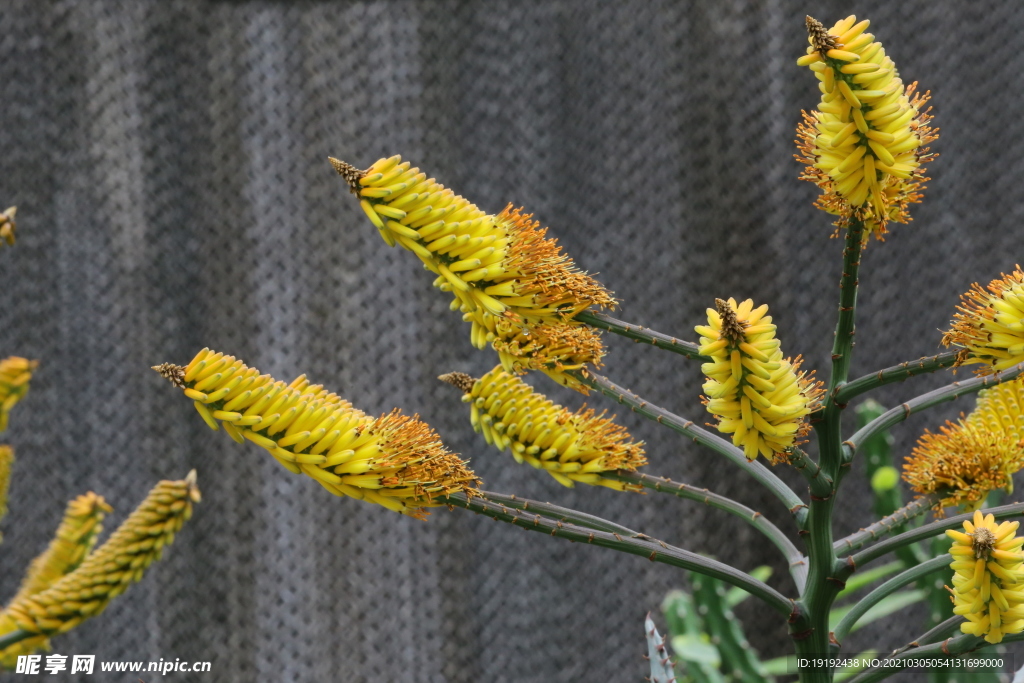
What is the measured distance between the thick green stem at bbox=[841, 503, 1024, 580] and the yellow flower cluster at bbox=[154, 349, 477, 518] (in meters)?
0.09

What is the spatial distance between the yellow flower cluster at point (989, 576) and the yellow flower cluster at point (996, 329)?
0.10ft

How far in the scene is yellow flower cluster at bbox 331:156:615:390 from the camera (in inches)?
5.9

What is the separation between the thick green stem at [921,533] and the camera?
177 mm

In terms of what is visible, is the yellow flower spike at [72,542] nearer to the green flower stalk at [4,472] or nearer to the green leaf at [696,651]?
the green flower stalk at [4,472]

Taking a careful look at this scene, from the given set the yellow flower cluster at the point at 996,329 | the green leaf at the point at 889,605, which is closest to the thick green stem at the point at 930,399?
the yellow flower cluster at the point at 996,329

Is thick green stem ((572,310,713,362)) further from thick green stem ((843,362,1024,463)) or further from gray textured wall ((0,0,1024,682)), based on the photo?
gray textured wall ((0,0,1024,682))

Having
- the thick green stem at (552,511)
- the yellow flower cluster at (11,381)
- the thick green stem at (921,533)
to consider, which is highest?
the yellow flower cluster at (11,381)

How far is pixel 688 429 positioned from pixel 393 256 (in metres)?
0.48

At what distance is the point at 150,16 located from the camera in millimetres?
635

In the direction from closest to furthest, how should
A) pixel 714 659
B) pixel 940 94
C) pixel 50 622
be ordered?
1. pixel 50 622
2. pixel 714 659
3. pixel 940 94

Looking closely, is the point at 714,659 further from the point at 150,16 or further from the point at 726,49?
the point at 150,16

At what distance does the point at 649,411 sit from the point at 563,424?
0.02 m

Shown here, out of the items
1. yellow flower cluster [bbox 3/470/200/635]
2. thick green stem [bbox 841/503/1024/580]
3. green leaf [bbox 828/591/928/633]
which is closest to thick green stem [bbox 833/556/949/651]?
thick green stem [bbox 841/503/1024/580]

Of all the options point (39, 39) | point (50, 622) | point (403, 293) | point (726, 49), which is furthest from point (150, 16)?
point (50, 622)
